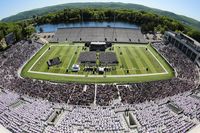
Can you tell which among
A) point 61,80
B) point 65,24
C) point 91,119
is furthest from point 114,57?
point 65,24

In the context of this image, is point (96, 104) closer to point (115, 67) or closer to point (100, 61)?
point (115, 67)

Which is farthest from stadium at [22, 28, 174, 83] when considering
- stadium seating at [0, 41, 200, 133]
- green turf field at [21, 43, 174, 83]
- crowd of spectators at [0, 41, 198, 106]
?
stadium seating at [0, 41, 200, 133]

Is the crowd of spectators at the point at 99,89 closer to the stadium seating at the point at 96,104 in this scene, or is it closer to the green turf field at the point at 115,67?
the stadium seating at the point at 96,104

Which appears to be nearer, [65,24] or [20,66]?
[20,66]

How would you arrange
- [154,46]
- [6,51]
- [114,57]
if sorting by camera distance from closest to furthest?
1. [114,57]
2. [6,51]
3. [154,46]

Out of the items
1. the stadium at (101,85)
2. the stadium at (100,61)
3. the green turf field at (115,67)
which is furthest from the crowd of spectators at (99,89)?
the stadium at (100,61)

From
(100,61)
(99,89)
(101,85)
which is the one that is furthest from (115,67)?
(99,89)

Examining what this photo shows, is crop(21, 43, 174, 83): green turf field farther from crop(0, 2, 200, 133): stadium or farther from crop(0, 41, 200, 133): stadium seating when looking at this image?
crop(0, 41, 200, 133): stadium seating

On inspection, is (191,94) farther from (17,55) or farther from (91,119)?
(17,55)
